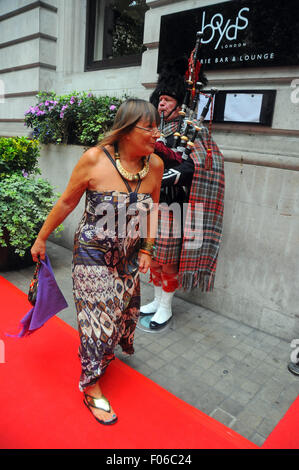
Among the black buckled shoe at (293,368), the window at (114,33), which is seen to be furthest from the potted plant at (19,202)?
the black buckled shoe at (293,368)

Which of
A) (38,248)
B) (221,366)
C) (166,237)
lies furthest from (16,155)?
(221,366)

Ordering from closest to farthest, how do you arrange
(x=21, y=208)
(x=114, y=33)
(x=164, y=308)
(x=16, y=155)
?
(x=164, y=308) < (x=21, y=208) < (x=16, y=155) < (x=114, y=33)

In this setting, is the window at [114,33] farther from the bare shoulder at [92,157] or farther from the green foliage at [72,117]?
the bare shoulder at [92,157]

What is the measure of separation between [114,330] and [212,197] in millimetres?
1521

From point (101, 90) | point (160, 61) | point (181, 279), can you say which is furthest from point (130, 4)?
point (181, 279)

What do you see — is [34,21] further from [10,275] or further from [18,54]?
[10,275]

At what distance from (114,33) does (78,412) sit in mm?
6051

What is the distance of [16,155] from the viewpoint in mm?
4691

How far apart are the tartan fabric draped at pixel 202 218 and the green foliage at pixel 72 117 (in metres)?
2.05

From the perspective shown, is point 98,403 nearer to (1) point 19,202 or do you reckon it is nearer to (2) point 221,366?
(2) point 221,366

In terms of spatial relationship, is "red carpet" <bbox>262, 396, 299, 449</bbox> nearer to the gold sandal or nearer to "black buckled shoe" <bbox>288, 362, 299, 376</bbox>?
"black buckled shoe" <bbox>288, 362, 299, 376</bbox>

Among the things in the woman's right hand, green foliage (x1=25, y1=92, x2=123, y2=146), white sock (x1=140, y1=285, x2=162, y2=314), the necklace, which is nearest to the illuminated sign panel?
green foliage (x1=25, y1=92, x2=123, y2=146)

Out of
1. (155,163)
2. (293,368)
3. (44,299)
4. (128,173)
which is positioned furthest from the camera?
(293,368)

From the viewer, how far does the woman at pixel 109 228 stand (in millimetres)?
2115
